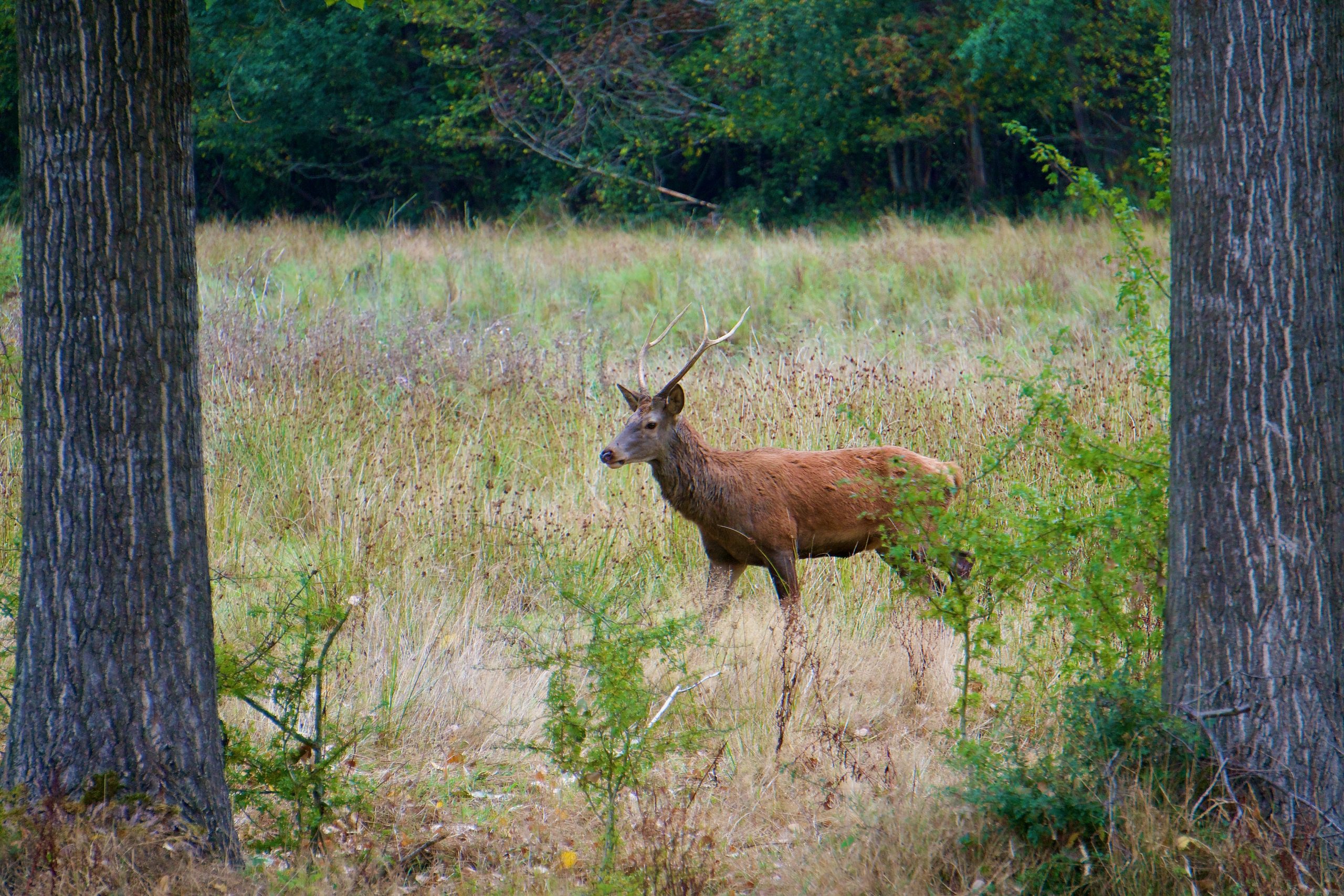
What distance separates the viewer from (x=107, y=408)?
9.98 ft

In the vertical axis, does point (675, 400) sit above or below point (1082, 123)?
below

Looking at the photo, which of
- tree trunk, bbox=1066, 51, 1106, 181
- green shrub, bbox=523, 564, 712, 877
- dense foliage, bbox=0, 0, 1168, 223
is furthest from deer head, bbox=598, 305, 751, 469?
tree trunk, bbox=1066, 51, 1106, 181

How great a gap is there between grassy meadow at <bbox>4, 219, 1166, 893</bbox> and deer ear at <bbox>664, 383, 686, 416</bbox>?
2.83 ft

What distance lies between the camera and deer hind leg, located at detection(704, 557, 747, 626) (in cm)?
579

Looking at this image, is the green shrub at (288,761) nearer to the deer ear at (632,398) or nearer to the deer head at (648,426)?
the deer head at (648,426)

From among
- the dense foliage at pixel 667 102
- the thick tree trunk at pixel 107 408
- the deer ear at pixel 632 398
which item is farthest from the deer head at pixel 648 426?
the dense foliage at pixel 667 102

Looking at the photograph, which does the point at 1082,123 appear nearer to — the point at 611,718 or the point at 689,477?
the point at 689,477

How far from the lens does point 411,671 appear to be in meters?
4.89

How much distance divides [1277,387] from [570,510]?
4.45m

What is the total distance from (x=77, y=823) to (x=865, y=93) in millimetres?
22638

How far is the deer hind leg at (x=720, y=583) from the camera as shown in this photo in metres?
5.79

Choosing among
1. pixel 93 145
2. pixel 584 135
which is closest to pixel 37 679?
pixel 93 145

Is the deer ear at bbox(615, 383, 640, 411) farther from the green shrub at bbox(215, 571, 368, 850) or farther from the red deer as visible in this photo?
the green shrub at bbox(215, 571, 368, 850)

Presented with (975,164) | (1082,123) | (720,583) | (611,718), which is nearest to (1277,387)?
(611,718)
